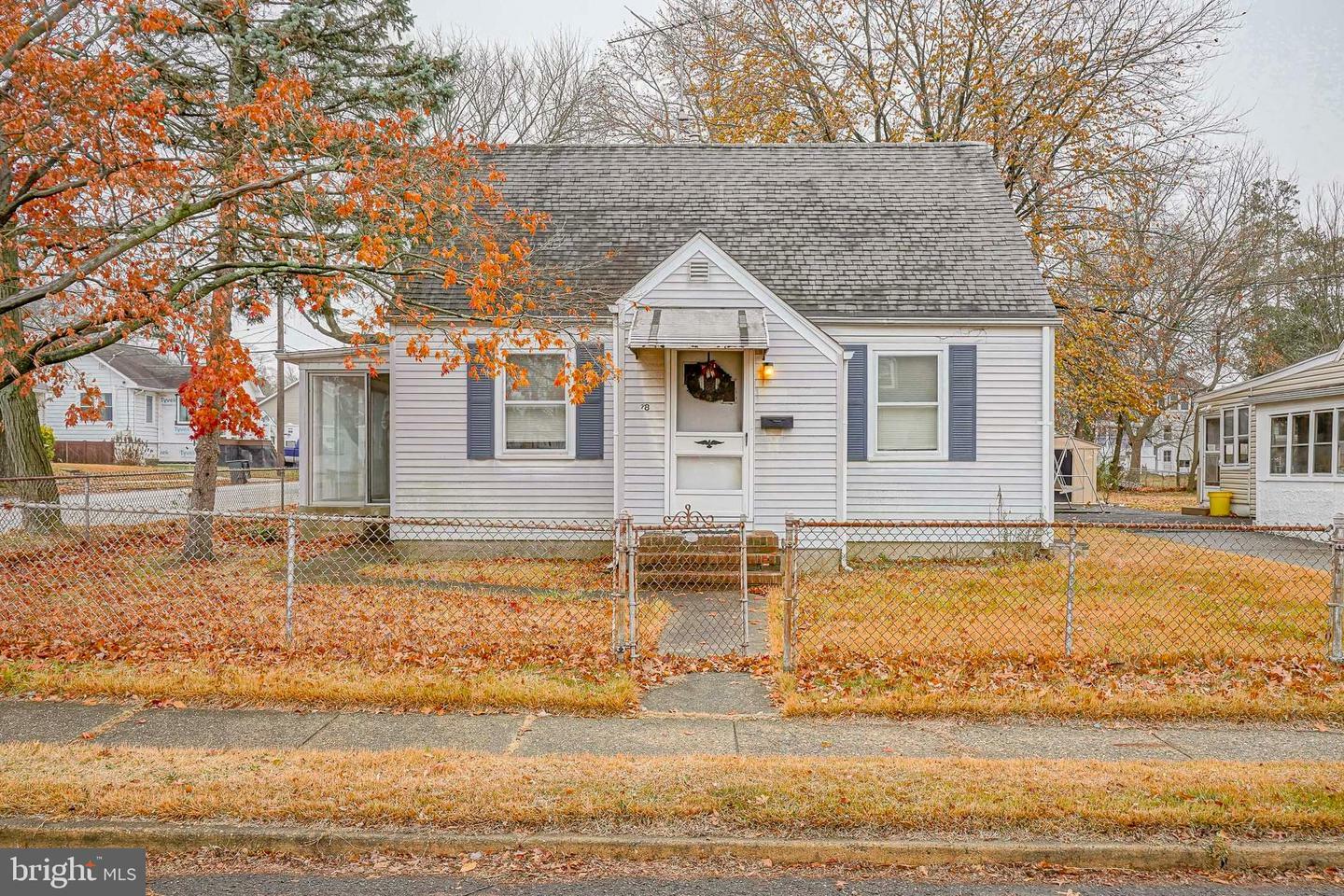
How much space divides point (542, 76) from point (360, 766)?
31.7 metres

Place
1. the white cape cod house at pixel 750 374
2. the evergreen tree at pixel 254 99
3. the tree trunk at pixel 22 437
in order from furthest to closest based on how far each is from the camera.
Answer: the tree trunk at pixel 22 437, the white cape cod house at pixel 750 374, the evergreen tree at pixel 254 99

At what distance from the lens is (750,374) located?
39.7 feet

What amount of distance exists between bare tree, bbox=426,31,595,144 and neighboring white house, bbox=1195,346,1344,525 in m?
23.0

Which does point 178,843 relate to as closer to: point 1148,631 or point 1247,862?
point 1247,862

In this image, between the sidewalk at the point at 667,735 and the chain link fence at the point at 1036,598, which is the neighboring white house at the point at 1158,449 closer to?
the chain link fence at the point at 1036,598

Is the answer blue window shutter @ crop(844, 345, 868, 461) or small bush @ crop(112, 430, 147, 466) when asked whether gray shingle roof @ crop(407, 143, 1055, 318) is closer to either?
blue window shutter @ crop(844, 345, 868, 461)

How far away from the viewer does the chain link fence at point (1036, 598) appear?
707 centimetres

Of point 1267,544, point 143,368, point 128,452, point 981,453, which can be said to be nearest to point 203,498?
point 981,453

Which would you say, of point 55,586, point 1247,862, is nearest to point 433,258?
point 55,586

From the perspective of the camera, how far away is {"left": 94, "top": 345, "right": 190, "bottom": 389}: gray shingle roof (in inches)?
1697

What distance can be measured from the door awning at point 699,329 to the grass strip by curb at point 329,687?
550 cm

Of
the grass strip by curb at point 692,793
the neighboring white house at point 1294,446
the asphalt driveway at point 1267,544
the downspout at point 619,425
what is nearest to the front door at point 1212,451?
the neighboring white house at point 1294,446

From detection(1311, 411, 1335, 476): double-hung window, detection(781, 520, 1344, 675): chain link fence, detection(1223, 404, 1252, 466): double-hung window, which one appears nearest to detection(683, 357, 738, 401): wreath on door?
detection(781, 520, 1344, 675): chain link fence

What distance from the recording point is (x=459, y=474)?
13102 mm
